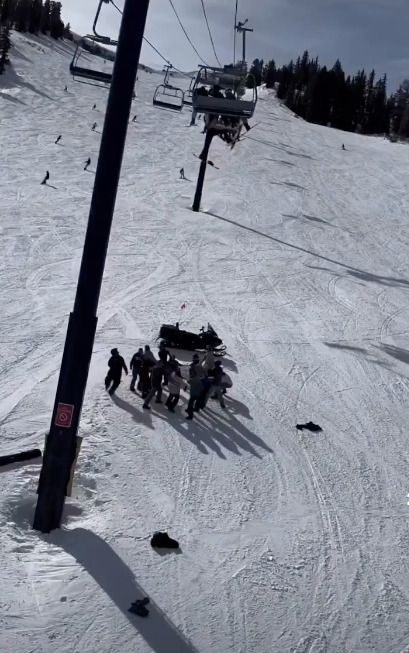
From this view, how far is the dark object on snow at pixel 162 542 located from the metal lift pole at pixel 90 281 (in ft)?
3.89


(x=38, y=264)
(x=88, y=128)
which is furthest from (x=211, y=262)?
(x=88, y=128)

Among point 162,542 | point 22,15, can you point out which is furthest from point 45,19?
point 162,542

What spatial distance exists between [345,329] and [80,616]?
1362cm

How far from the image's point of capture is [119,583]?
764 cm

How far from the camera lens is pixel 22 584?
24.2 ft

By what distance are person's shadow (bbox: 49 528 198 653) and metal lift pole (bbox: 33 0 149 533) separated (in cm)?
38

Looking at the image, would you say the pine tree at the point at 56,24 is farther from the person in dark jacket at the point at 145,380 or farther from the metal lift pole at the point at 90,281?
the metal lift pole at the point at 90,281

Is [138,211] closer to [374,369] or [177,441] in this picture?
[374,369]

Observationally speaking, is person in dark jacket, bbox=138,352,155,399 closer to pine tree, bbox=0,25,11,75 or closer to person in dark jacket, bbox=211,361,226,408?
person in dark jacket, bbox=211,361,226,408

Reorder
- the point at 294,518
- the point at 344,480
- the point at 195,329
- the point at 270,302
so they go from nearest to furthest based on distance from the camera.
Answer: the point at 294,518 < the point at 344,480 < the point at 195,329 < the point at 270,302

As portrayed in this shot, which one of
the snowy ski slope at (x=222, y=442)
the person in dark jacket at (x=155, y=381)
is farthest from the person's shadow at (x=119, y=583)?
the person in dark jacket at (x=155, y=381)

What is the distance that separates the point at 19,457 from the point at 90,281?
324 cm

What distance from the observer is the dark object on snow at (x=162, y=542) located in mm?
8453

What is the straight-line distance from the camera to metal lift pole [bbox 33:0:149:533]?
7.59 m
